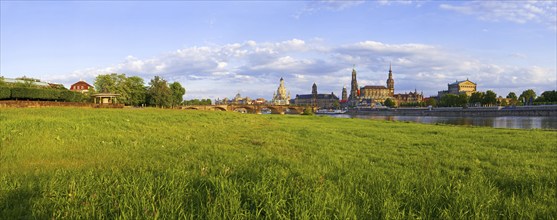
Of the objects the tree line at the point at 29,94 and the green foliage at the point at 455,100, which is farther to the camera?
the green foliage at the point at 455,100

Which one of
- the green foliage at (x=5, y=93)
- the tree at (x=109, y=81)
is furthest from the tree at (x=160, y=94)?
the green foliage at (x=5, y=93)

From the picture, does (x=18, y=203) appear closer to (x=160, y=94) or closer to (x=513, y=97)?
(x=160, y=94)

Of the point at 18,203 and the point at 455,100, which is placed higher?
the point at 455,100

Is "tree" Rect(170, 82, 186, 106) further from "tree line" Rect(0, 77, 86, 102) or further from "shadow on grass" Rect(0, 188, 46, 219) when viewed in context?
"shadow on grass" Rect(0, 188, 46, 219)

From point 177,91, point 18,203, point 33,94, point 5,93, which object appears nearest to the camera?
point 18,203

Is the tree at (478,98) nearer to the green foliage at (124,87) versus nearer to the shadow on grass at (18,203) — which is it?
the green foliage at (124,87)

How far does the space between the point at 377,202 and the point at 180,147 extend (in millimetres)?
8378

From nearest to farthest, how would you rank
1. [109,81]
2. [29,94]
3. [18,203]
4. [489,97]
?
[18,203] < [29,94] < [109,81] < [489,97]

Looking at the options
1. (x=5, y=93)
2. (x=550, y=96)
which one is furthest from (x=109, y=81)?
(x=550, y=96)

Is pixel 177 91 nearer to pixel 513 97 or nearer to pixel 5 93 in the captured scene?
pixel 5 93

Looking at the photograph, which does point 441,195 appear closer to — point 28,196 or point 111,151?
point 28,196

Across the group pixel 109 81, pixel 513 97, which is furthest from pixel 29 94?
pixel 513 97

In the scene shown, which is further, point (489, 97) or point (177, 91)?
point (489, 97)

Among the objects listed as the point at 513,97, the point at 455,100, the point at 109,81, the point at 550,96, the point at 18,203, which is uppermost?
the point at 109,81
